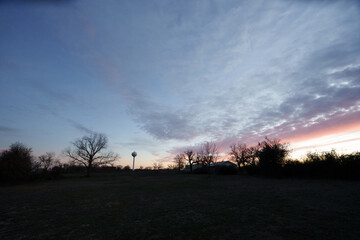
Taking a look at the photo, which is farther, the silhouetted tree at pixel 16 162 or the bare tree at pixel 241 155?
the bare tree at pixel 241 155

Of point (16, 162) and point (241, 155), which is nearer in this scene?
point (16, 162)

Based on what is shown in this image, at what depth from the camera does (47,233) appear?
5.48 metres

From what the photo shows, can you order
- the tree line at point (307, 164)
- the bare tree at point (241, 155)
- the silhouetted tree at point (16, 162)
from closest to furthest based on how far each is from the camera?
the tree line at point (307, 164) < the silhouetted tree at point (16, 162) < the bare tree at point (241, 155)

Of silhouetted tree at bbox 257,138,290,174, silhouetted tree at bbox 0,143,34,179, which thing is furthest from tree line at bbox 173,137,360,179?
silhouetted tree at bbox 0,143,34,179

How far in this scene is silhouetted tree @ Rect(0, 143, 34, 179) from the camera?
26.4 metres

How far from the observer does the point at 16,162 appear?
1087 inches

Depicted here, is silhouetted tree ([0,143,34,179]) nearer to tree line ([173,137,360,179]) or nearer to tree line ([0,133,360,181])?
tree line ([0,133,360,181])

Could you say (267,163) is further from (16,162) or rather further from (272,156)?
(16,162)

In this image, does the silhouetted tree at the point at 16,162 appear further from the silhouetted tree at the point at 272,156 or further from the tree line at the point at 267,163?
the silhouetted tree at the point at 272,156

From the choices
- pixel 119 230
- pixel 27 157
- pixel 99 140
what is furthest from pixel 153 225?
pixel 99 140

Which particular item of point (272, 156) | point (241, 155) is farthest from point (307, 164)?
point (241, 155)

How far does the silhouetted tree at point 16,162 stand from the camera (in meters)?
26.4

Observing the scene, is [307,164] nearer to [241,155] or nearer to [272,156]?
[272,156]

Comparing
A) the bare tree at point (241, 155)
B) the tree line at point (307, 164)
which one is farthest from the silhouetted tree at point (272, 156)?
the bare tree at point (241, 155)
